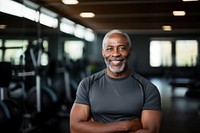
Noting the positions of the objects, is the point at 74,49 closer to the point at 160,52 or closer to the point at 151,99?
the point at 160,52

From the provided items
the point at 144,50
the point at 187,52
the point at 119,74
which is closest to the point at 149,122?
the point at 119,74

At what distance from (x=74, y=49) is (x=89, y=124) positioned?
307 cm

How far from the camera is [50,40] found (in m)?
4.16

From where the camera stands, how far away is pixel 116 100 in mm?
1149

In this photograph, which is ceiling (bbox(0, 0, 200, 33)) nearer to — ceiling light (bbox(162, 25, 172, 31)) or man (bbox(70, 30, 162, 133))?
ceiling light (bbox(162, 25, 172, 31))

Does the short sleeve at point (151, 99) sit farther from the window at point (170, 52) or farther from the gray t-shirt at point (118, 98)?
Result: the window at point (170, 52)

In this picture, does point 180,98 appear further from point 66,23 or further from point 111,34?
point 111,34

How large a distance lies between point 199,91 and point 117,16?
46.6 inches

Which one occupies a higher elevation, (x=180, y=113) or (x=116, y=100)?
(x=116, y=100)

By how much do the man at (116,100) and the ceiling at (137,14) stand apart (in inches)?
61.3

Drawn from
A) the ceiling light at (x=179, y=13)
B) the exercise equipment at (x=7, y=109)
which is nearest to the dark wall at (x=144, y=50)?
the ceiling light at (x=179, y=13)

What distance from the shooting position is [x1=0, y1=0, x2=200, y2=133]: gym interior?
2.86 m

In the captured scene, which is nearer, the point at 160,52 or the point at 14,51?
the point at 160,52

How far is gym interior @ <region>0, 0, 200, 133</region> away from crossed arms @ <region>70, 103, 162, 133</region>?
122cm
